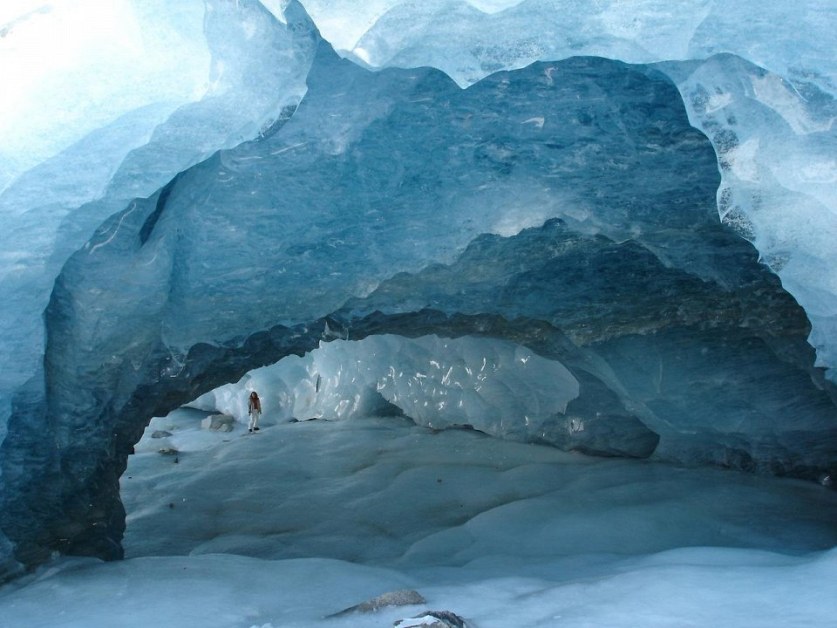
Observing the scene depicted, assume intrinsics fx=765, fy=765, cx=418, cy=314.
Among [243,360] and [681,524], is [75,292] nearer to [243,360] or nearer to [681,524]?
[243,360]

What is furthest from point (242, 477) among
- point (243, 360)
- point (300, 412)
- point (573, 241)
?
point (573, 241)

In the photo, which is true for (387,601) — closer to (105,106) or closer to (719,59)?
(105,106)

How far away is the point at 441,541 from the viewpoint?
4.07 m

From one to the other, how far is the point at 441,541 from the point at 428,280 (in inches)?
59.3

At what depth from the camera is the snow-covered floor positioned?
102 inches

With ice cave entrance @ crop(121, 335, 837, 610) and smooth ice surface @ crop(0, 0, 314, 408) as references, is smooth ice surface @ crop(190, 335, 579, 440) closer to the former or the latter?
ice cave entrance @ crop(121, 335, 837, 610)

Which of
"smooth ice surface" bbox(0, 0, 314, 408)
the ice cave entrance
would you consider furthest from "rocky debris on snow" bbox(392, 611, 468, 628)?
"smooth ice surface" bbox(0, 0, 314, 408)

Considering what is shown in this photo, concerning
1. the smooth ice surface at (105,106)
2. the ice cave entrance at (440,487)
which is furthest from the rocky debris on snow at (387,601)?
the smooth ice surface at (105,106)

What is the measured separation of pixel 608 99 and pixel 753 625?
2231 millimetres

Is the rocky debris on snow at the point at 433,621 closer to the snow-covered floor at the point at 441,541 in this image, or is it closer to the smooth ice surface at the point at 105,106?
the snow-covered floor at the point at 441,541

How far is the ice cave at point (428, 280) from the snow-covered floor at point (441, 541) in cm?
3

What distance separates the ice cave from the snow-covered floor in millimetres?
27

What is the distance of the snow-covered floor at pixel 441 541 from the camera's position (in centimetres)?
258

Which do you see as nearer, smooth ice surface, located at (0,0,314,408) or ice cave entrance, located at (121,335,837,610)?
smooth ice surface, located at (0,0,314,408)
